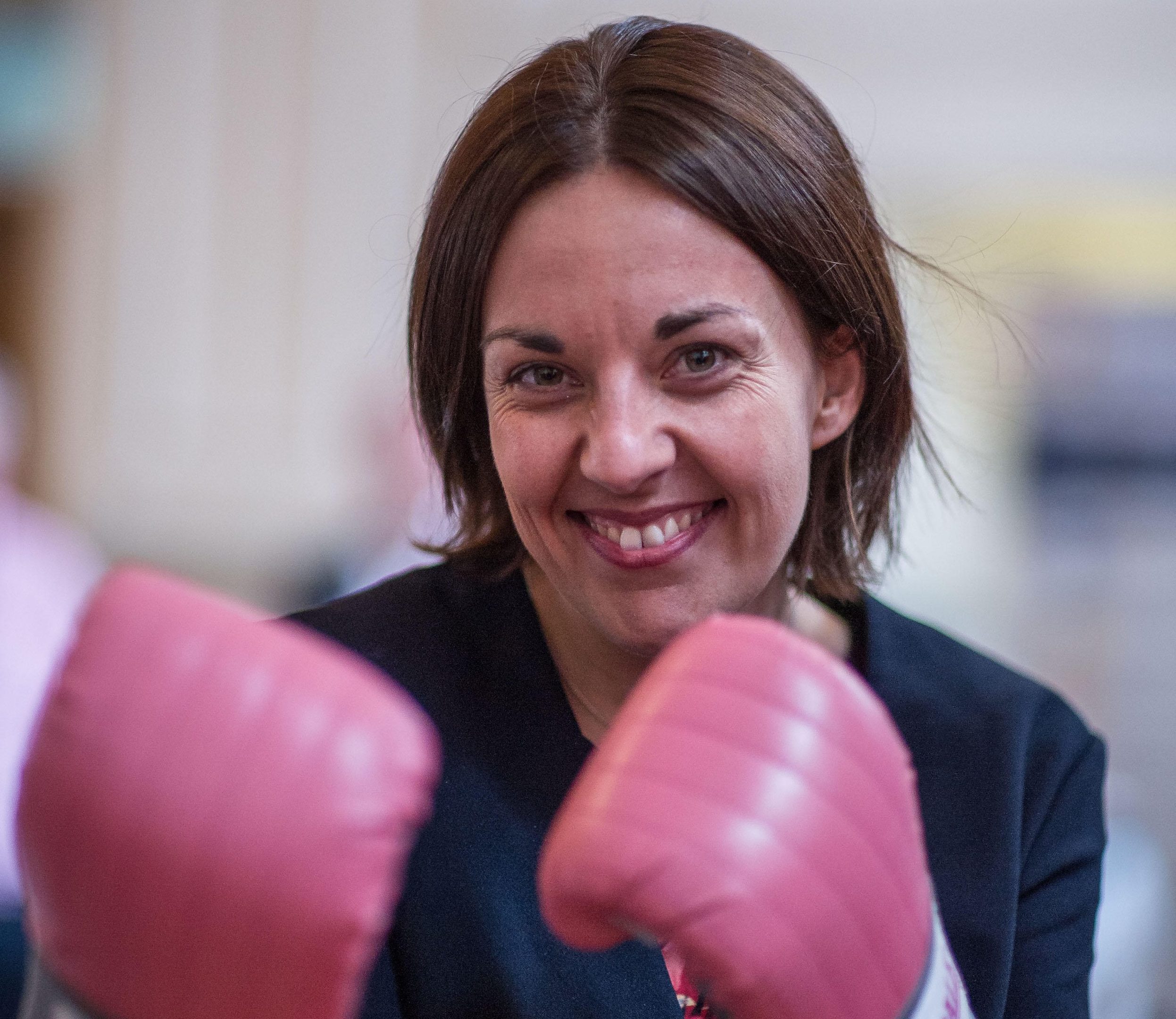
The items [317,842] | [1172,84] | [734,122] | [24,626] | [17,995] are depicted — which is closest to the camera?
[317,842]

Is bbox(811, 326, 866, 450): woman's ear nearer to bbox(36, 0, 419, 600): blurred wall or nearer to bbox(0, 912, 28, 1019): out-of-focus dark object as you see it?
bbox(0, 912, 28, 1019): out-of-focus dark object

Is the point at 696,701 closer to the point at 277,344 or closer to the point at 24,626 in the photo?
the point at 24,626

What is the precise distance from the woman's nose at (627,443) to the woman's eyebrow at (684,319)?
0.05 meters

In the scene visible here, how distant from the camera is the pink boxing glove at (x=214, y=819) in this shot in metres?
0.64

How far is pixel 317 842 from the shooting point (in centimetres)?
65

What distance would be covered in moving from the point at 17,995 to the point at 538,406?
130 cm

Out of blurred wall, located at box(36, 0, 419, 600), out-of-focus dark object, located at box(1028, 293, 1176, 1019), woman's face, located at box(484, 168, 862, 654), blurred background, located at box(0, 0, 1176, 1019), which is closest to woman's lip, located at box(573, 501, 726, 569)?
woman's face, located at box(484, 168, 862, 654)

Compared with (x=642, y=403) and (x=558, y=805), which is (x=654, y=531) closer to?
(x=642, y=403)

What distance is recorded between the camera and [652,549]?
94 centimetres

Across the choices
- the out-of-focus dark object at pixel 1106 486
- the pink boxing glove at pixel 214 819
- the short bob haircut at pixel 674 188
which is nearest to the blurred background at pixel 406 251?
the out-of-focus dark object at pixel 1106 486

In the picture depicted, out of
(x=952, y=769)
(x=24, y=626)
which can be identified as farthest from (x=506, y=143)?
(x=24, y=626)

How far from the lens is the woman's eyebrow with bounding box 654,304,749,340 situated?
34.5 inches

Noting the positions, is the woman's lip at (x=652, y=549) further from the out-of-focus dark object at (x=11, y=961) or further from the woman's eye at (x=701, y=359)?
the out-of-focus dark object at (x=11, y=961)

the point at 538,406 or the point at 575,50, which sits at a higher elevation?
the point at 575,50
